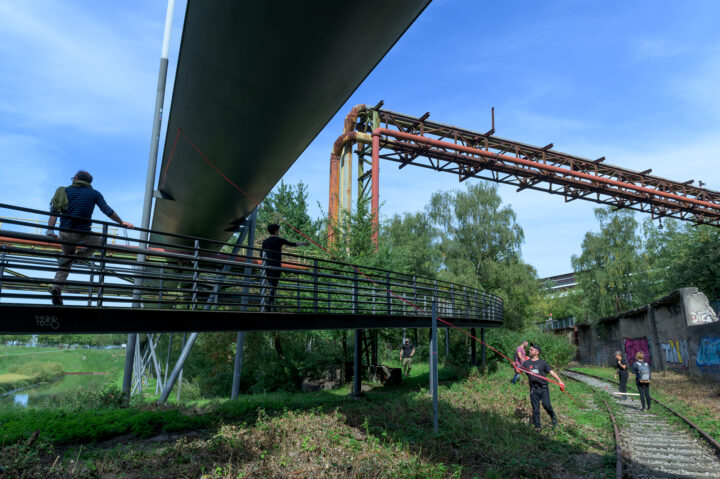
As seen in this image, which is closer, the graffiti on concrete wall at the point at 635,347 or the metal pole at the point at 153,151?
the metal pole at the point at 153,151

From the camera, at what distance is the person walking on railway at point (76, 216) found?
16.4 ft

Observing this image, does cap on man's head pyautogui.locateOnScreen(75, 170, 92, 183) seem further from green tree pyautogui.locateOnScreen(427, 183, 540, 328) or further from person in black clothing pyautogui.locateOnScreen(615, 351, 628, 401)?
green tree pyautogui.locateOnScreen(427, 183, 540, 328)

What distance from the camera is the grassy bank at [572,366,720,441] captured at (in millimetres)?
10045

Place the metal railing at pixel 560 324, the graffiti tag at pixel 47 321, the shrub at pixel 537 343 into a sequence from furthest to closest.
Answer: the metal railing at pixel 560 324 < the shrub at pixel 537 343 < the graffiti tag at pixel 47 321

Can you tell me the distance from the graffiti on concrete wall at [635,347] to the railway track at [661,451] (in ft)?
53.4

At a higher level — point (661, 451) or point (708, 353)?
point (708, 353)

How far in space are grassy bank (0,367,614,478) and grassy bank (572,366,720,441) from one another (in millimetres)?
2176

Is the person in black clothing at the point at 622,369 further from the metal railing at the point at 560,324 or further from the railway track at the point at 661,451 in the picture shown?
the metal railing at the point at 560,324

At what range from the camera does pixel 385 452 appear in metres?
6.67

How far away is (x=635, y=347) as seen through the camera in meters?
26.1

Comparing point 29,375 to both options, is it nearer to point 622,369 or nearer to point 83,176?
point 83,176

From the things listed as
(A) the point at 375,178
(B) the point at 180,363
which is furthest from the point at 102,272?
(A) the point at 375,178

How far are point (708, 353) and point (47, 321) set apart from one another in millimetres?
21845

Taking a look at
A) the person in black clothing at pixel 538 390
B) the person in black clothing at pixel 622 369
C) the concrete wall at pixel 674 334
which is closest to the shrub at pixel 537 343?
the concrete wall at pixel 674 334
